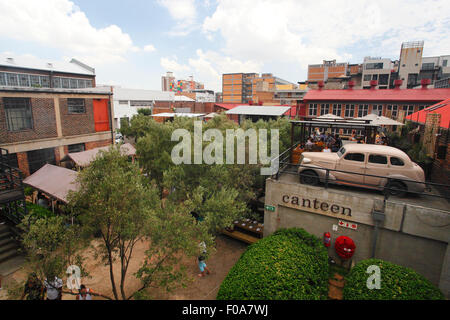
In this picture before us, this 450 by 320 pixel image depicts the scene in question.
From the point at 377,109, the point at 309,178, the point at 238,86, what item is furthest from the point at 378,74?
the point at 309,178

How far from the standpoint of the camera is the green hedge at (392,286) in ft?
20.0

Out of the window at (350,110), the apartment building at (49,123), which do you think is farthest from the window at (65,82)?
the window at (350,110)

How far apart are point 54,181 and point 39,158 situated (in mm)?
6084

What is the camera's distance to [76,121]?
64.2ft

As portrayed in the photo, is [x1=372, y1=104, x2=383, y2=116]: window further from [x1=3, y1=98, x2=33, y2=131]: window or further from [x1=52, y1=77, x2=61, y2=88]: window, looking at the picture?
[x1=52, y1=77, x2=61, y2=88]: window

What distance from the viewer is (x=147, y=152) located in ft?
40.0

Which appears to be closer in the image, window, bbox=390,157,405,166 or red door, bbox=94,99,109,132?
window, bbox=390,157,405,166

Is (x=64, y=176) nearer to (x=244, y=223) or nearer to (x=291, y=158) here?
(x=244, y=223)

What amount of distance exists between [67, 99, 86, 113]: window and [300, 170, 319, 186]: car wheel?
1813cm

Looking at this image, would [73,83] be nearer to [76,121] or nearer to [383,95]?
[76,121]

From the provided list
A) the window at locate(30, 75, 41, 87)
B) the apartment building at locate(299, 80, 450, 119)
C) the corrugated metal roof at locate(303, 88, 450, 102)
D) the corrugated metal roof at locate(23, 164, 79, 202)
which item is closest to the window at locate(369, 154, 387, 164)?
the corrugated metal roof at locate(23, 164, 79, 202)

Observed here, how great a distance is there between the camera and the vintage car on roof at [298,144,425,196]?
9.08 metres

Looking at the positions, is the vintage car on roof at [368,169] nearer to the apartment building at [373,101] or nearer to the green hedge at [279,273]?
the green hedge at [279,273]
